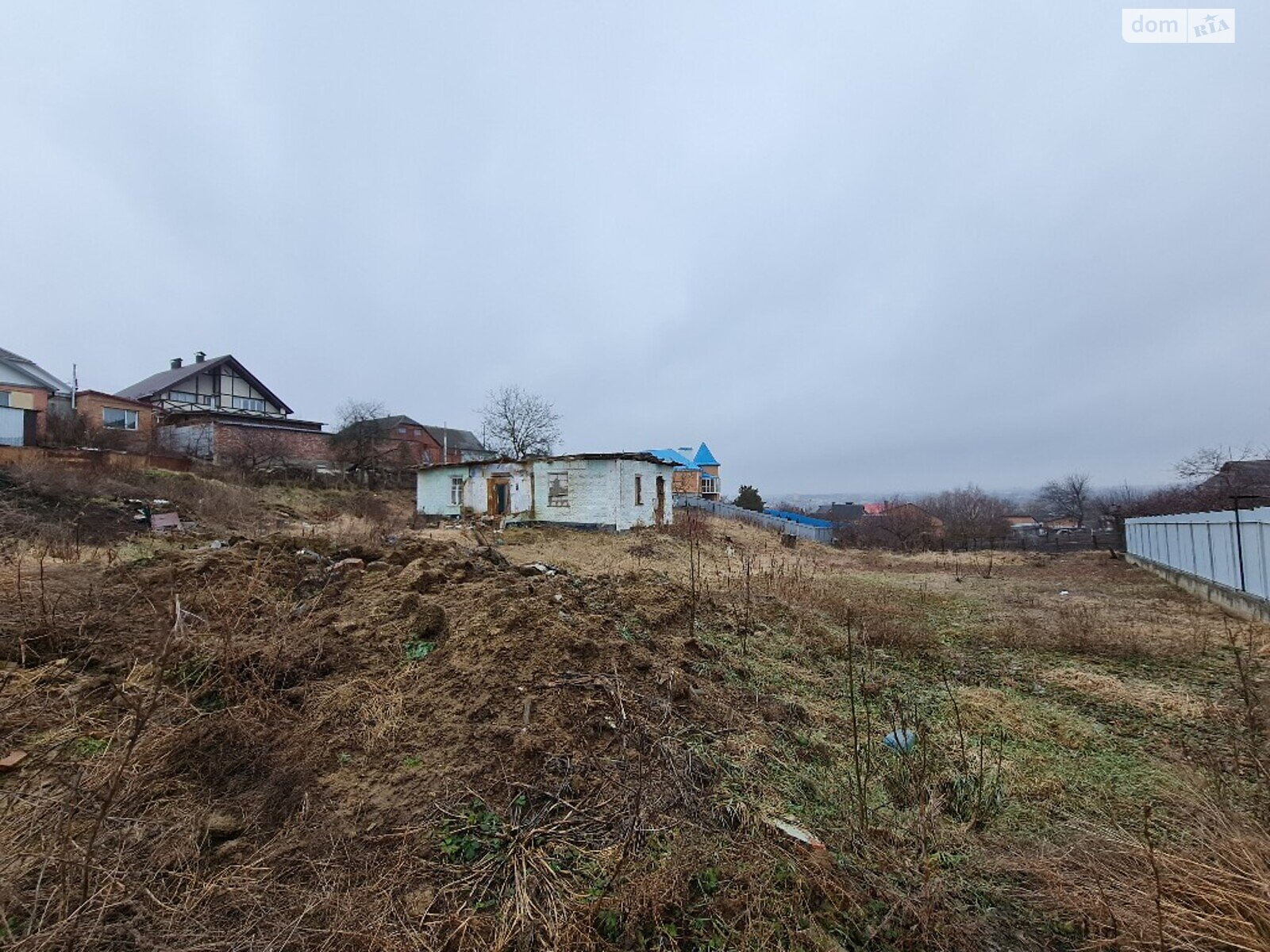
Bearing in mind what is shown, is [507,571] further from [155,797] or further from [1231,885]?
[1231,885]

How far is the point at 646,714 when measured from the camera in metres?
3.59

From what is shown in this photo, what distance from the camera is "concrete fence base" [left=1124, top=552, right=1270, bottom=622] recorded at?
28.5 ft

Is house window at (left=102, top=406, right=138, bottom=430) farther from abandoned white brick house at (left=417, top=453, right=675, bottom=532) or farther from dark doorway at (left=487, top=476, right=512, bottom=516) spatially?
dark doorway at (left=487, top=476, right=512, bottom=516)

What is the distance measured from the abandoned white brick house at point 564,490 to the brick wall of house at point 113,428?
13.2 metres

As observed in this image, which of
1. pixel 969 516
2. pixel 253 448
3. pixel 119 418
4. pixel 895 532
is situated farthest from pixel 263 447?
pixel 969 516

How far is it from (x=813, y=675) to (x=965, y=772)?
2039 mm

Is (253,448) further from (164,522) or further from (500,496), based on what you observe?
(164,522)

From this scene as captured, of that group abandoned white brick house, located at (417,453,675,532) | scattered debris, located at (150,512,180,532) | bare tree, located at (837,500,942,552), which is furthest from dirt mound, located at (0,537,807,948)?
bare tree, located at (837,500,942,552)

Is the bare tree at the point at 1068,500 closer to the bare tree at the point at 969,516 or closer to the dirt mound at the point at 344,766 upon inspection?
the bare tree at the point at 969,516

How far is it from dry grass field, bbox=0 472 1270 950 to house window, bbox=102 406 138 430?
27410 mm

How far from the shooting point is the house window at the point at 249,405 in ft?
111

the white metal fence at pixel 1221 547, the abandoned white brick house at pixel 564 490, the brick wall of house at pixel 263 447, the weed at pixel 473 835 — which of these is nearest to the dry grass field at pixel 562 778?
the weed at pixel 473 835

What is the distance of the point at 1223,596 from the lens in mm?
10281

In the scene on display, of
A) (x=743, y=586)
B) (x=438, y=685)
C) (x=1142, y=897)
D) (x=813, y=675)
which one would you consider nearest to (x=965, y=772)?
(x=1142, y=897)
